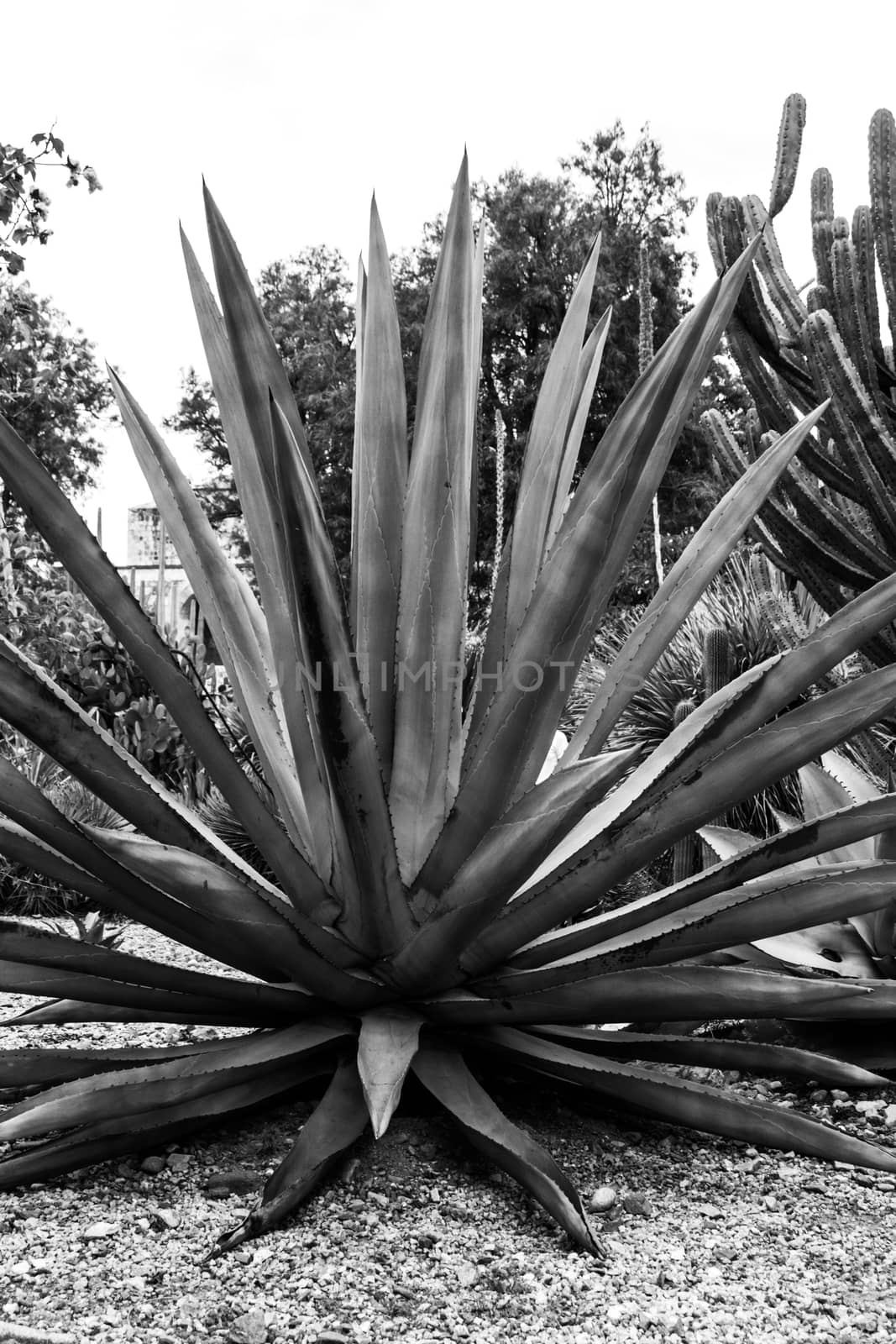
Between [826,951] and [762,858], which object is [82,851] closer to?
[762,858]

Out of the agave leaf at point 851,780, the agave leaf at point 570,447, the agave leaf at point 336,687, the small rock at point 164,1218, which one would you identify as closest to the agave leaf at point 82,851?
the agave leaf at point 336,687

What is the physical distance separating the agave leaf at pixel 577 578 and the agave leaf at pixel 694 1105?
14.1 inches

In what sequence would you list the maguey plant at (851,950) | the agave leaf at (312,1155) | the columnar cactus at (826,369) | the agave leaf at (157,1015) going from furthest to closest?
the columnar cactus at (826,369)
the maguey plant at (851,950)
the agave leaf at (157,1015)
the agave leaf at (312,1155)

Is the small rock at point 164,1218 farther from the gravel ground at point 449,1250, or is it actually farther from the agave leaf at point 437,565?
the agave leaf at point 437,565

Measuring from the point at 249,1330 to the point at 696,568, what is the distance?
1.46 m

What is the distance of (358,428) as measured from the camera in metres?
2.26

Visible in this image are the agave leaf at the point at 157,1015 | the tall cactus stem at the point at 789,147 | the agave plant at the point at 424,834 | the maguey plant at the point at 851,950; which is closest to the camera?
the agave plant at the point at 424,834

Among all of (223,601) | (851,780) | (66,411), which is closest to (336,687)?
(223,601)

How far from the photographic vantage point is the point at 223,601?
2.21m

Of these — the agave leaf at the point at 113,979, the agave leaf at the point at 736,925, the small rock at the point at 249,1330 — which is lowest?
the small rock at the point at 249,1330

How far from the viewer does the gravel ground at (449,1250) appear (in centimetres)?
136

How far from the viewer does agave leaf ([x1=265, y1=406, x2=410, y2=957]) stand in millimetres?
1525

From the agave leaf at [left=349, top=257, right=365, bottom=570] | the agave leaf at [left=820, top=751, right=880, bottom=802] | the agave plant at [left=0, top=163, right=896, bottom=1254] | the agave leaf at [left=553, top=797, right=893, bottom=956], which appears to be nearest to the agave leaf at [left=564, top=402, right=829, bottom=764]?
the agave plant at [left=0, top=163, right=896, bottom=1254]

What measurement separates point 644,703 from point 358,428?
526 centimetres
